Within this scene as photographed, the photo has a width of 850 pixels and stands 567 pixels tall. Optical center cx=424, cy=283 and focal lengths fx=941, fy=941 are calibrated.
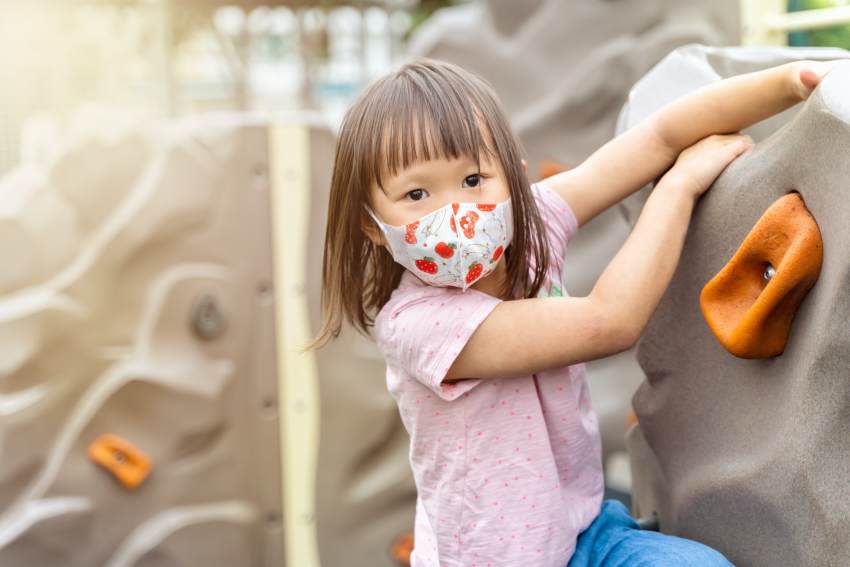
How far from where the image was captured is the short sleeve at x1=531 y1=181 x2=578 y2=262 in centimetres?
117

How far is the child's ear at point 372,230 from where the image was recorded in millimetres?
1094

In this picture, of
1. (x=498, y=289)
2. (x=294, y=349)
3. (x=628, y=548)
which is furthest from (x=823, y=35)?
(x=628, y=548)

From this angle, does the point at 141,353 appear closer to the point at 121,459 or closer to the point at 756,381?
the point at 121,459

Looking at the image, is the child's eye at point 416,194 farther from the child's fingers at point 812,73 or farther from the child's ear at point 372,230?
the child's fingers at point 812,73

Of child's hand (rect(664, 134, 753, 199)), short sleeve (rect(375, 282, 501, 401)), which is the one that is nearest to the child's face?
short sleeve (rect(375, 282, 501, 401))

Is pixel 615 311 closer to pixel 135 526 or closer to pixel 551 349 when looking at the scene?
pixel 551 349

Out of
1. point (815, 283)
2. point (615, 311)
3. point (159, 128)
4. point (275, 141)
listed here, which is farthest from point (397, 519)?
point (815, 283)

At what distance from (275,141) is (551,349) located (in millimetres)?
1621

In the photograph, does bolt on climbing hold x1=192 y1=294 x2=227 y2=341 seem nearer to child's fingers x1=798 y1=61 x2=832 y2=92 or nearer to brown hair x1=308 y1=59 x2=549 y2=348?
brown hair x1=308 y1=59 x2=549 y2=348

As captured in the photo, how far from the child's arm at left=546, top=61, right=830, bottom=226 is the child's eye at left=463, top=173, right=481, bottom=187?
0.18m

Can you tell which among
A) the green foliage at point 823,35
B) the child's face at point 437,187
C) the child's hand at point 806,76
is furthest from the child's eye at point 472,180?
the green foliage at point 823,35

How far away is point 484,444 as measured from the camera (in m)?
1.08

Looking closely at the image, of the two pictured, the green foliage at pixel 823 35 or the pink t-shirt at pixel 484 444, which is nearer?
the pink t-shirt at pixel 484 444

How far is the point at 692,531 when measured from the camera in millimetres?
1117
